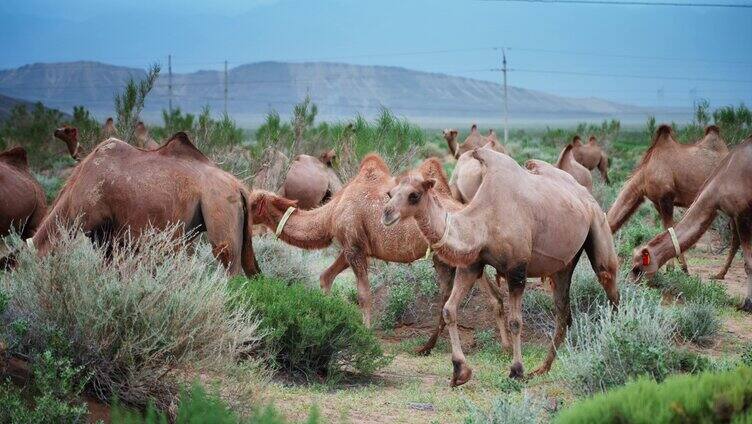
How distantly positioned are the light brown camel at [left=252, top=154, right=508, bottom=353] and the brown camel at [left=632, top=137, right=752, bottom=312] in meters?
2.81

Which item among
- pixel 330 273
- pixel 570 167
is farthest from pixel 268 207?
pixel 570 167

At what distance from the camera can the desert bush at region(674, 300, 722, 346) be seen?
1157 cm

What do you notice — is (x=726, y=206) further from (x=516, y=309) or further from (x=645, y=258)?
(x=516, y=309)

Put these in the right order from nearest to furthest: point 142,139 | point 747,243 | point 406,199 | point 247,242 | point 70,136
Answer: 1. point 406,199
2. point 247,242
3. point 747,243
4. point 70,136
5. point 142,139

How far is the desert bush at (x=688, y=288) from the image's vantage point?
44.6ft

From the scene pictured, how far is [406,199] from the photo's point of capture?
8727mm

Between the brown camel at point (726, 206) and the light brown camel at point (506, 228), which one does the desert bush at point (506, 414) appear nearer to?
the light brown camel at point (506, 228)

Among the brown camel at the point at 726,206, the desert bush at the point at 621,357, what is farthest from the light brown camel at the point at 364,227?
the desert bush at the point at 621,357

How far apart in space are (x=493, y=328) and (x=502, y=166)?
3.26 meters

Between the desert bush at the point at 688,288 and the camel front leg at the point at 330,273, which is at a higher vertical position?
the camel front leg at the point at 330,273

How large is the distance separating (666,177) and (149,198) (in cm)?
995

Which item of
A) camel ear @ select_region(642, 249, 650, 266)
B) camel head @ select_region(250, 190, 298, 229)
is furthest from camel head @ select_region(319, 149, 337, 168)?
camel ear @ select_region(642, 249, 650, 266)

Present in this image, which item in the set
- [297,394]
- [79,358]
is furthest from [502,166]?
[79,358]

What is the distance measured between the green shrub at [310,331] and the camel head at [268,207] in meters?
2.47
